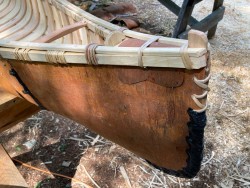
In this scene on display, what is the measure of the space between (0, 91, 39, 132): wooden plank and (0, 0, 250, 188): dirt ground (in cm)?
81

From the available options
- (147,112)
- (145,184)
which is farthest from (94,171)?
(147,112)

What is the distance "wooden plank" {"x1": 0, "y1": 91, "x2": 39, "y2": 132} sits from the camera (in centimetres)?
194

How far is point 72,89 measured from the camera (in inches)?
66.7

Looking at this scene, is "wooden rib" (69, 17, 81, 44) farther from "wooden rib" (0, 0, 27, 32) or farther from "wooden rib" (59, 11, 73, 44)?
"wooden rib" (0, 0, 27, 32)

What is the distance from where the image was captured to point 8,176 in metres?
1.74

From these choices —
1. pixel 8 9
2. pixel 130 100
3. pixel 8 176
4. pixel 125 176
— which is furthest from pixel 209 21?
pixel 8 176

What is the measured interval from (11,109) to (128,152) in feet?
4.11

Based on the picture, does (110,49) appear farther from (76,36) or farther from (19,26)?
(19,26)

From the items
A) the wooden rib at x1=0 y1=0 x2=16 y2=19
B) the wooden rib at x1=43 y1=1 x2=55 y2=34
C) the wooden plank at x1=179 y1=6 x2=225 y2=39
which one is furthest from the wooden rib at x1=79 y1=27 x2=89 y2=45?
the wooden plank at x1=179 y1=6 x2=225 y2=39

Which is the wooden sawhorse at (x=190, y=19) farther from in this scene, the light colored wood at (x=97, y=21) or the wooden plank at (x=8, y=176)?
the wooden plank at (x=8, y=176)

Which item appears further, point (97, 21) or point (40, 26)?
point (40, 26)

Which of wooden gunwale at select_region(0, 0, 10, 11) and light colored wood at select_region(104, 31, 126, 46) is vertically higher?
light colored wood at select_region(104, 31, 126, 46)

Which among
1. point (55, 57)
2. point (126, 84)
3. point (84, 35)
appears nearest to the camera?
point (126, 84)

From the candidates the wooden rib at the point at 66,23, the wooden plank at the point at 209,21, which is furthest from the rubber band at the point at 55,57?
the wooden plank at the point at 209,21
